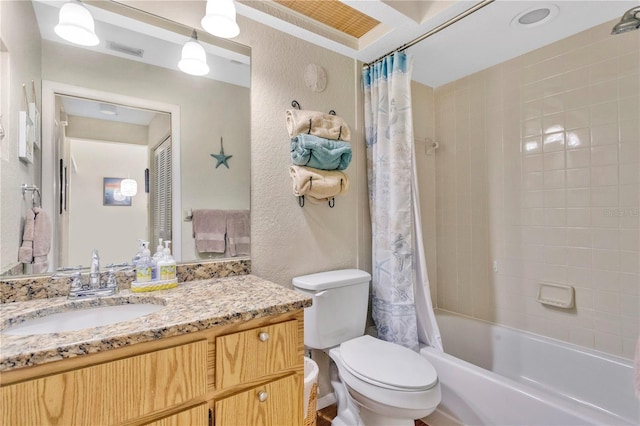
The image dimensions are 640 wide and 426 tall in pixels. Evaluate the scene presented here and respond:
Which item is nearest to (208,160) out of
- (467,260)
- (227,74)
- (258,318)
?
(227,74)

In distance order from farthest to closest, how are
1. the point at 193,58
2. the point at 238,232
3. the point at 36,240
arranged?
1. the point at 238,232
2. the point at 193,58
3. the point at 36,240

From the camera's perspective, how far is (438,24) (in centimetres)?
162

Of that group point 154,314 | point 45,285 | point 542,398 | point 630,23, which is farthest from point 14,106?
point 630,23

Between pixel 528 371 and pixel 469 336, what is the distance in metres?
0.38

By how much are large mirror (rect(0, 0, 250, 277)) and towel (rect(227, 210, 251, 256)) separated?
0.04 metres

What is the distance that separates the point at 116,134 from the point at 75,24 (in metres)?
0.40

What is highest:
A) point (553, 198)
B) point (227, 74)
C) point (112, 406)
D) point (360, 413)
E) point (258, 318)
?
point (227, 74)

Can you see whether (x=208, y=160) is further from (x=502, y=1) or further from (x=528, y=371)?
(x=528, y=371)

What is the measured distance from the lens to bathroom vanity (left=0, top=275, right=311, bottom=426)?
65 cm

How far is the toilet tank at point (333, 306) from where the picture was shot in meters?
1.55

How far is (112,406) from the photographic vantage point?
71 centimetres

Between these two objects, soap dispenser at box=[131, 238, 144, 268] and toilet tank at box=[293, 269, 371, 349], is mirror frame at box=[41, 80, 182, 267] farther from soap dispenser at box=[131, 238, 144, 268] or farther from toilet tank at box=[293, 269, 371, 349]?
toilet tank at box=[293, 269, 371, 349]

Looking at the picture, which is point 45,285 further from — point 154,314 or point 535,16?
point 535,16

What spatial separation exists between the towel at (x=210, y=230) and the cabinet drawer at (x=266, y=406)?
716mm
